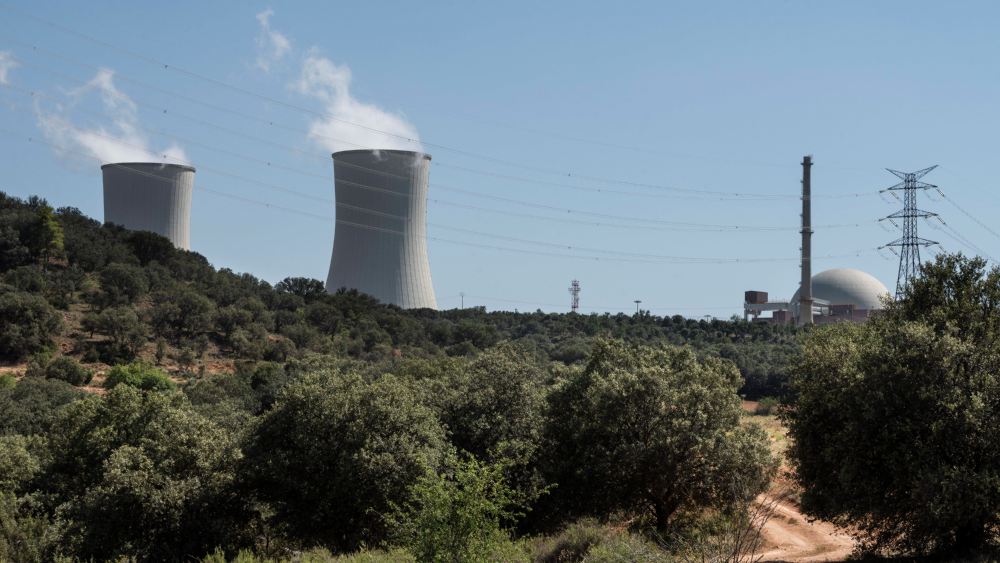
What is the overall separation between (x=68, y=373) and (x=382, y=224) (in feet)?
61.4

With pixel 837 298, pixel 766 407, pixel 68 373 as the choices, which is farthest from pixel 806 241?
pixel 68 373

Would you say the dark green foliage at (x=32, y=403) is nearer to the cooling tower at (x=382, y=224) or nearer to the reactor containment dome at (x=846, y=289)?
the cooling tower at (x=382, y=224)

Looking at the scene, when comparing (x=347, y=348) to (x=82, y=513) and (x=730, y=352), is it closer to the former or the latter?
(x=730, y=352)

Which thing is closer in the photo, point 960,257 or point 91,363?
point 960,257

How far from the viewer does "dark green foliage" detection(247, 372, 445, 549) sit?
20.8 metres

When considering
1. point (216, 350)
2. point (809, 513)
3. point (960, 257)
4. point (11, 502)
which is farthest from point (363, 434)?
point (216, 350)

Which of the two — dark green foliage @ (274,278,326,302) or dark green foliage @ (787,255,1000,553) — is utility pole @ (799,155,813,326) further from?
dark green foliage @ (787,255,1000,553)

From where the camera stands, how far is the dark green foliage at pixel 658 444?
20578 mm

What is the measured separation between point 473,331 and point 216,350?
18.3 m

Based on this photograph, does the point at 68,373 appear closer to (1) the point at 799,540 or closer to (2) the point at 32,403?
(2) the point at 32,403

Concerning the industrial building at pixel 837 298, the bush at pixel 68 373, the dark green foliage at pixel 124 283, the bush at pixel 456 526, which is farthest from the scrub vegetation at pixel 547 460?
the industrial building at pixel 837 298

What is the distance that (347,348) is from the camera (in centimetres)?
5597

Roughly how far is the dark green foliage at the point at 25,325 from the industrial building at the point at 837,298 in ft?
204

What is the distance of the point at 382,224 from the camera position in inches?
2156
